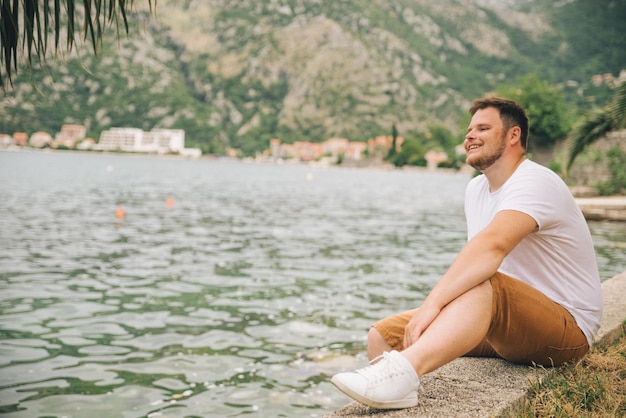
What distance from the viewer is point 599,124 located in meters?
13.5

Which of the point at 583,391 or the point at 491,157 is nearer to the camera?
the point at 583,391

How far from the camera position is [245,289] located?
9750 mm

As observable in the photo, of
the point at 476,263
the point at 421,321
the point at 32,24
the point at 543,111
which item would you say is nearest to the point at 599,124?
the point at 476,263

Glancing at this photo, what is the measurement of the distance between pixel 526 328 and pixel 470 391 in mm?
452

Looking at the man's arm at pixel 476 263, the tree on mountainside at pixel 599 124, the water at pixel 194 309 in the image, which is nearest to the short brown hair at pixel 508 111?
the man's arm at pixel 476 263

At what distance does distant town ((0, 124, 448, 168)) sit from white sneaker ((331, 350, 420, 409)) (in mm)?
154397

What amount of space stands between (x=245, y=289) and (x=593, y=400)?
24.0ft

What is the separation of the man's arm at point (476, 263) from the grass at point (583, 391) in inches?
25.0

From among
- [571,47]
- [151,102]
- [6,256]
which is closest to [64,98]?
[151,102]

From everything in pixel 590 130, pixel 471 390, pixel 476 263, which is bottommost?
pixel 471 390

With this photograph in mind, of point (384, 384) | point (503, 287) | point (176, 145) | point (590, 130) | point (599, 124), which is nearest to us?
point (384, 384)

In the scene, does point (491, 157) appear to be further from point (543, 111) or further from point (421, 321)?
point (543, 111)

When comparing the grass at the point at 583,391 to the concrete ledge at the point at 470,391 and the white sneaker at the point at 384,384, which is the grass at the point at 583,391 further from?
the white sneaker at the point at 384,384

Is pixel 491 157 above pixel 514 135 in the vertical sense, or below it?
below
